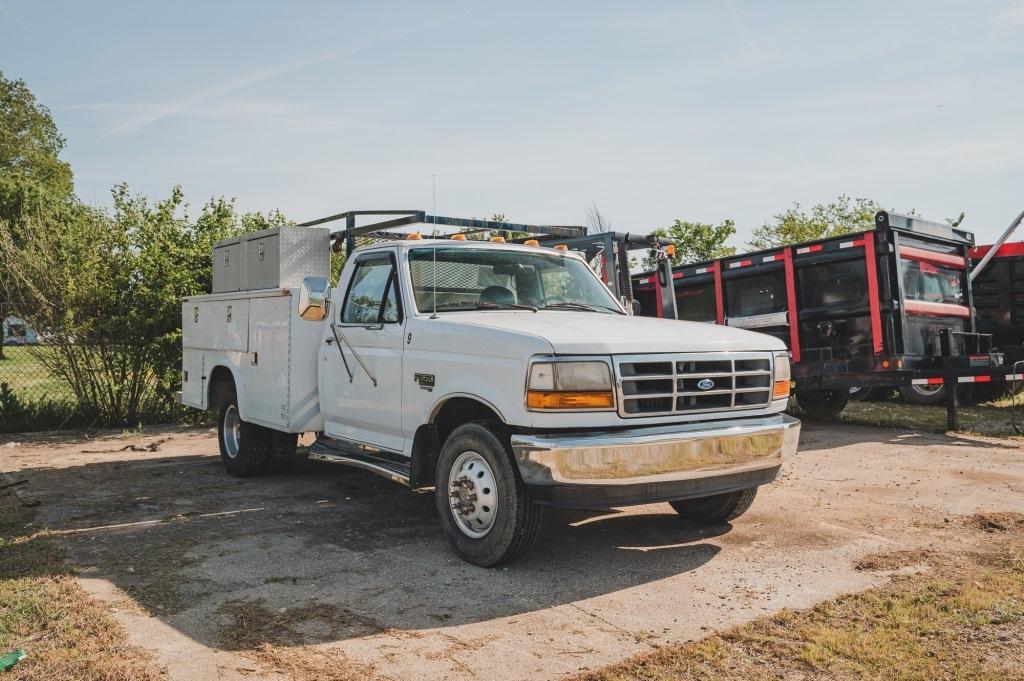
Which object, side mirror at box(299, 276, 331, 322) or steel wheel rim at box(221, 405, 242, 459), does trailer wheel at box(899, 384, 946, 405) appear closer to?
steel wheel rim at box(221, 405, 242, 459)

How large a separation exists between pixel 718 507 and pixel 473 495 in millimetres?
1917

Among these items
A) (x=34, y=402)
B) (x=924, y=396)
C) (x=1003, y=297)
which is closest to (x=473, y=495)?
(x=34, y=402)

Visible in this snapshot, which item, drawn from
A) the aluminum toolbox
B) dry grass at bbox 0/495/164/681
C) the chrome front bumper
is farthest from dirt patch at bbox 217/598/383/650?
the aluminum toolbox

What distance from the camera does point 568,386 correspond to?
4562mm

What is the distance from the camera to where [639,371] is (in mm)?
4738

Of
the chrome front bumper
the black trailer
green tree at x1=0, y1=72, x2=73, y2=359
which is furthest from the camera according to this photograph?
green tree at x1=0, y1=72, x2=73, y2=359

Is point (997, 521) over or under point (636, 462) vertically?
under

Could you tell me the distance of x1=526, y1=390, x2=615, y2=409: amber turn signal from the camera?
4.57m

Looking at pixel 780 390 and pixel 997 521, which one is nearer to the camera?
pixel 780 390

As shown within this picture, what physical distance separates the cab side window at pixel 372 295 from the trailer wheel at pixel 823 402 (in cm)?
831

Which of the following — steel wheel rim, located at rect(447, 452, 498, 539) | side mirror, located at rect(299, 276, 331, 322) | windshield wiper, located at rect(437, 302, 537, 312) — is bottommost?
steel wheel rim, located at rect(447, 452, 498, 539)

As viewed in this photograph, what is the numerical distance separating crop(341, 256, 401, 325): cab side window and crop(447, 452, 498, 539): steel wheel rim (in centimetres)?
127

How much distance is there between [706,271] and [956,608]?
28.7 feet

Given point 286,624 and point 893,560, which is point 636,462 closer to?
point 893,560
